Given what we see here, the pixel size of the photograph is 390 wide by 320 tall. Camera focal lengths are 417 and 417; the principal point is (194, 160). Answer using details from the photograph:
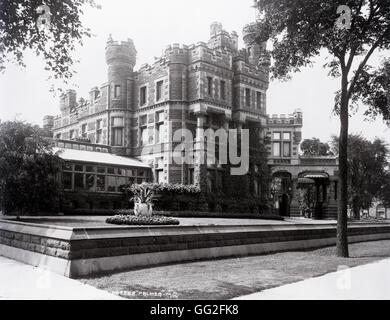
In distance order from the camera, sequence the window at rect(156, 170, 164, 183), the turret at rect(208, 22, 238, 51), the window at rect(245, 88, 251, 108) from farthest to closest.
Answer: the turret at rect(208, 22, 238, 51) → the window at rect(245, 88, 251, 108) → the window at rect(156, 170, 164, 183)

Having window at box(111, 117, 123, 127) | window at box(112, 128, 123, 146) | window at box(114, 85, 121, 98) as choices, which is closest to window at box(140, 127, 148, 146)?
window at box(112, 128, 123, 146)

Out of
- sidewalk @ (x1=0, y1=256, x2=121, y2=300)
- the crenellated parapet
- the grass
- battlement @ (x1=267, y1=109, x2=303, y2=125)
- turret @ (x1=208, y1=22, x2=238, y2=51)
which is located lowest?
the grass

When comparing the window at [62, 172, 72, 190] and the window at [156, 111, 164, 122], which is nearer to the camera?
the window at [62, 172, 72, 190]

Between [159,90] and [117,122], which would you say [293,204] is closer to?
[159,90]

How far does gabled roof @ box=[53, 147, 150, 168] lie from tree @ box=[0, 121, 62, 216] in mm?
12357

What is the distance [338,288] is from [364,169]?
5200 cm

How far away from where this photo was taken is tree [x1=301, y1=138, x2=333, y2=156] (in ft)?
267

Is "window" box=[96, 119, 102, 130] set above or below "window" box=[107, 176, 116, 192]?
above

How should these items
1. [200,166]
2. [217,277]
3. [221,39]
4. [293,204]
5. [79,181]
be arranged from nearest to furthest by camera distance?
[217,277]
[79,181]
[200,166]
[221,39]
[293,204]

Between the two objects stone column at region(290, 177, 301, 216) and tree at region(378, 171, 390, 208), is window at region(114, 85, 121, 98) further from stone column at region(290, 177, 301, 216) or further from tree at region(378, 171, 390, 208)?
tree at region(378, 171, 390, 208)

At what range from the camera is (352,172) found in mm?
54031

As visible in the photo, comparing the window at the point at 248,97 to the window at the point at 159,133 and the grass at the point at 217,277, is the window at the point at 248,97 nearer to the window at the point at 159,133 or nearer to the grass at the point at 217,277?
the window at the point at 159,133

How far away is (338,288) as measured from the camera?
346 inches

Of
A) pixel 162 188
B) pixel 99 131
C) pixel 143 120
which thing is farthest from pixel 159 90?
pixel 162 188
